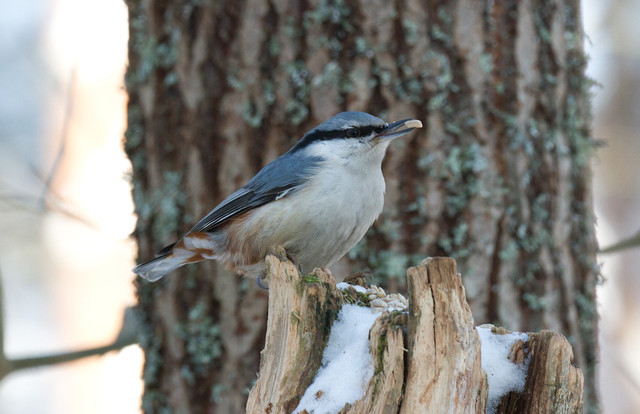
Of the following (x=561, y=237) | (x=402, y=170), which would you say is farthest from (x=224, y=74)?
(x=561, y=237)

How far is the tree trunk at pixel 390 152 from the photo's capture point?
2.70m

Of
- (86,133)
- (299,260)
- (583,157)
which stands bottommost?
(299,260)

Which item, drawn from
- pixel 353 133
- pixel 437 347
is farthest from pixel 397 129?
pixel 437 347

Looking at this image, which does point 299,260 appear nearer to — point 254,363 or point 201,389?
point 254,363

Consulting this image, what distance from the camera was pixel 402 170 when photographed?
9.01ft

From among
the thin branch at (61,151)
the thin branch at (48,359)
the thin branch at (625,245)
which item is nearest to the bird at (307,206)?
the thin branch at (48,359)

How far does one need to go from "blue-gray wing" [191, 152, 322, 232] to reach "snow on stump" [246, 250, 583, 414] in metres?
→ 0.88

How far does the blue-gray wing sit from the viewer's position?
2.50 metres

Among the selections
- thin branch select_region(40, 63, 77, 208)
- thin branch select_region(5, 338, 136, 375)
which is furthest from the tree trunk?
thin branch select_region(40, 63, 77, 208)

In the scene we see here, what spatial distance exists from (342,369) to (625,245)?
192cm

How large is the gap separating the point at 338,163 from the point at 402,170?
327 millimetres

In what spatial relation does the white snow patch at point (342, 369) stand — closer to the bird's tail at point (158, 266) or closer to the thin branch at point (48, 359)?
the bird's tail at point (158, 266)

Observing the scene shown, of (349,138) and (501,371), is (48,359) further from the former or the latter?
(501,371)

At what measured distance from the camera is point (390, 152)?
277cm
